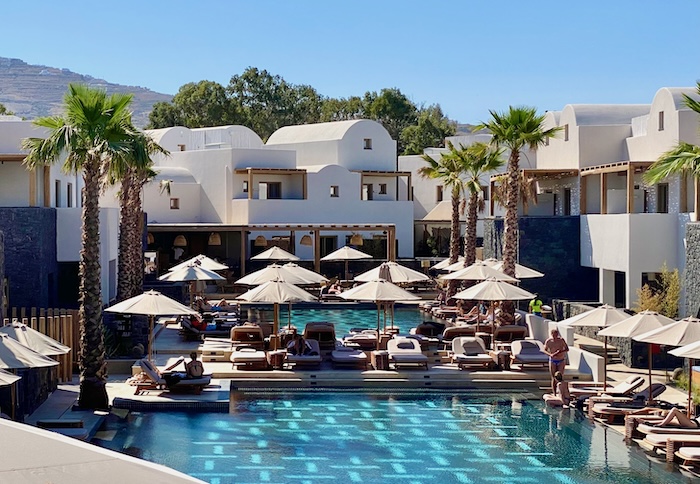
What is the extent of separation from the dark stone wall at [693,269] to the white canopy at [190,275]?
1309cm

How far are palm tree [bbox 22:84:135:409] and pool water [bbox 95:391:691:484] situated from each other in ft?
3.65

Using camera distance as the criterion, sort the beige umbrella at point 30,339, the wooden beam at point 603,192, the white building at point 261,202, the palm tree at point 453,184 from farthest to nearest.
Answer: the white building at point 261,202 → the palm tree at point 453,184 → the wooden beam at point 603,192 → the beige umbrella at point 30,339

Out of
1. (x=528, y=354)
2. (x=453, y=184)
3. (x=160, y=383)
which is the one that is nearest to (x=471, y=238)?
(x=453, y=184)

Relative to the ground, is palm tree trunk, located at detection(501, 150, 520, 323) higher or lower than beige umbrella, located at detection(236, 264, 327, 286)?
higher

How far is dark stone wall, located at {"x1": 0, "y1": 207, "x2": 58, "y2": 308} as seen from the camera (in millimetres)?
26734

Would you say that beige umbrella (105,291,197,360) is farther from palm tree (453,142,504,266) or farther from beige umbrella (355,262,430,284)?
palm tree (453,142,504,266)

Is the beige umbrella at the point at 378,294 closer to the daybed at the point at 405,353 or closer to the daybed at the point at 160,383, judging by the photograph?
the daybed at the point at 405,353

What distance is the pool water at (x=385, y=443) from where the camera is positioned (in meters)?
15.0

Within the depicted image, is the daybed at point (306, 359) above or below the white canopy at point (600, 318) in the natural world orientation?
below

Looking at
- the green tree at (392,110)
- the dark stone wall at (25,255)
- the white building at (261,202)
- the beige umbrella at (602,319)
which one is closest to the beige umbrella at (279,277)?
the dark stone wall at (25,255)

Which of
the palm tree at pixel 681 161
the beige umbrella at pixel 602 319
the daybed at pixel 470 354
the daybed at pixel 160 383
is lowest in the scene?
the daybed at pixel 160 383

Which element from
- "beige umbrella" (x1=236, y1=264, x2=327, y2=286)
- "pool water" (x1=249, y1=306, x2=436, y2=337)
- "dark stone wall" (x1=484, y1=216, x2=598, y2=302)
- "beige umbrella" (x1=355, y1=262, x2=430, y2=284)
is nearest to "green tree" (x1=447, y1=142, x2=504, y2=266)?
"dark stone wall" (x1=484, y1=216, x2=598, y2=302)

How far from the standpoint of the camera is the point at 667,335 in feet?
58.7

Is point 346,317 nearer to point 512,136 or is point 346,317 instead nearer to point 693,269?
point 512,136
